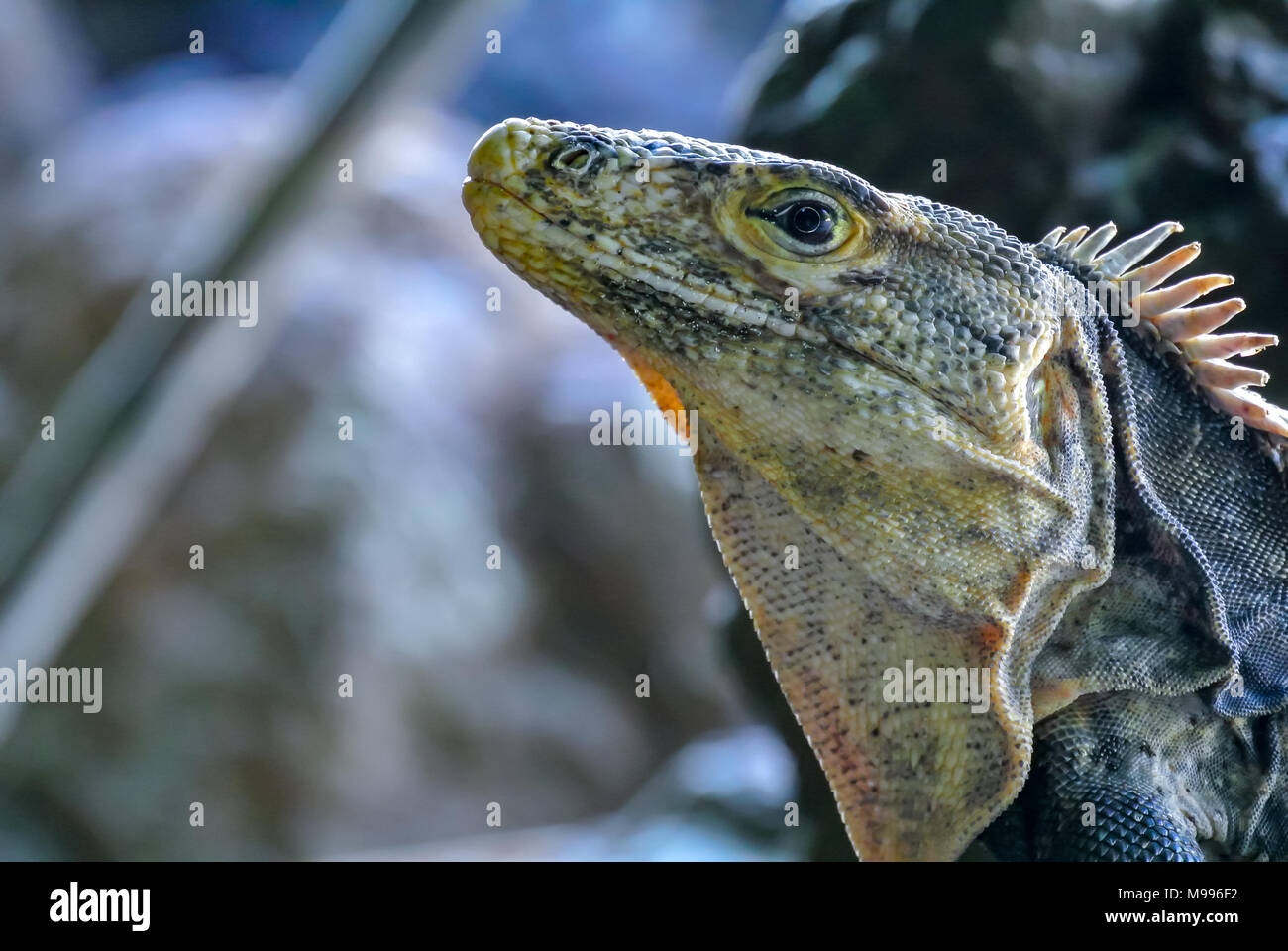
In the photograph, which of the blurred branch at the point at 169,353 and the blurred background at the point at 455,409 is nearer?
the blurred branch at the point at 169,353

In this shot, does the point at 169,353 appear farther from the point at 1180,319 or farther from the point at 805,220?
the point at 1180,319

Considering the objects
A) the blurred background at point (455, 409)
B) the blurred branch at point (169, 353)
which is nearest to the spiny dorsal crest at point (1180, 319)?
the blurred branch at point (169, 353)

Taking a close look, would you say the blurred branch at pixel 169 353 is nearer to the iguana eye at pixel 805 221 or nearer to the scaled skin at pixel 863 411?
the scaled skin at pixel 863 411

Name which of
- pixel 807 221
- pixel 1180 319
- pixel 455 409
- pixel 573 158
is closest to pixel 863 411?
pixel 807 221

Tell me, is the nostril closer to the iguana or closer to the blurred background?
the iguana

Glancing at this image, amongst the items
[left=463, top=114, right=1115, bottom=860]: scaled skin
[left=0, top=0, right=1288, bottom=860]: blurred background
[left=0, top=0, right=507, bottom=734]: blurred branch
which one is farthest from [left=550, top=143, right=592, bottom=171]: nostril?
[left=0, top=0, right=1288, bottom=860]: blurred background
